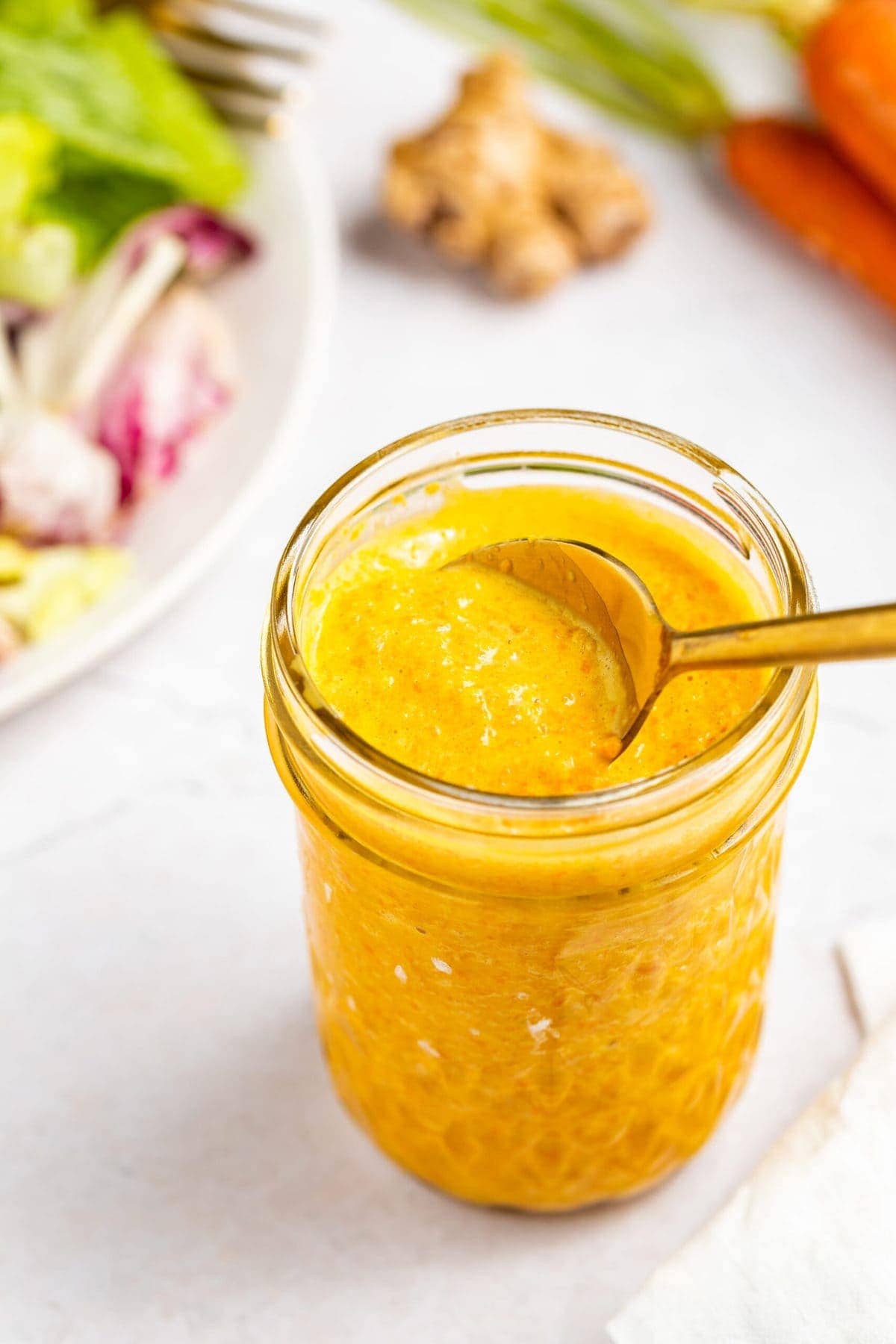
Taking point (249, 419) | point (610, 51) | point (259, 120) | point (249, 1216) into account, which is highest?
point (610, 51)

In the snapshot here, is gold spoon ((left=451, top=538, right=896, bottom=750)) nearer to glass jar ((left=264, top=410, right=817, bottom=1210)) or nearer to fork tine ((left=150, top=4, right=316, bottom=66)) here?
glass jar ((left=264, top=410, right=817, bottom=1210))

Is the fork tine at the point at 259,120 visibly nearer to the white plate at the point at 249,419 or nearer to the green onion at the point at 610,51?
the white plate at the point at 249,419

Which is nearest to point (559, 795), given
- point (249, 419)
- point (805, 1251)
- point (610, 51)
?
point (805, 1251)

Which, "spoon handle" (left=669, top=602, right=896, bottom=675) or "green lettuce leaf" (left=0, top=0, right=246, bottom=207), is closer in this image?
"spoon handle" (left=669, top=602, right=896, bottom=675)

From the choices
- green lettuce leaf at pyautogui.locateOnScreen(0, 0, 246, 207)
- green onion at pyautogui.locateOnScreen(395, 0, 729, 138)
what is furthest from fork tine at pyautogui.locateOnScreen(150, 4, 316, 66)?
green onion at pyautogui.locateOnScreen(395, 0, 729, 138)

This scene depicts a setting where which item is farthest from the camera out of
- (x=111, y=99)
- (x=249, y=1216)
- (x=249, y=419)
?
(x=111, y=99)

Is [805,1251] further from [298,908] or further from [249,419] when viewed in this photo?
[249,419]
